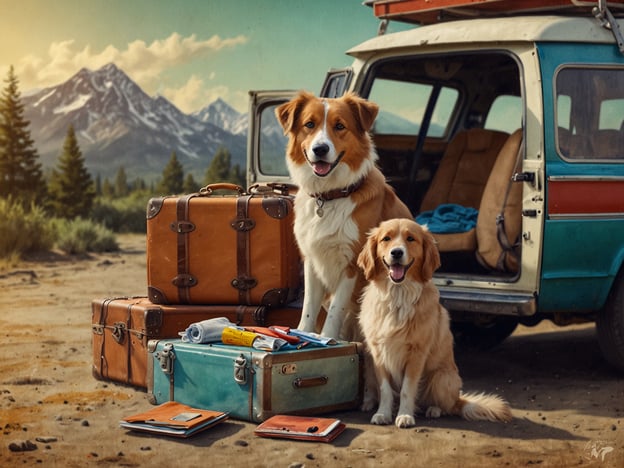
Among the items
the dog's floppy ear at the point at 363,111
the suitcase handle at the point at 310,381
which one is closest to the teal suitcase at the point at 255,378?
the suitcase handle at the point at 310,381

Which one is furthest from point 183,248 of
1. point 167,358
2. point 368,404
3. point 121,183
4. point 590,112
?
point 121,183

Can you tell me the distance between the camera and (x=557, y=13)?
7.05 m

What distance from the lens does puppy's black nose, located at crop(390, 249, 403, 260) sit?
5.33 m

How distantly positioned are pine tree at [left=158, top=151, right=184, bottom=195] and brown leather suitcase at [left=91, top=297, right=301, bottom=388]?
22077mm

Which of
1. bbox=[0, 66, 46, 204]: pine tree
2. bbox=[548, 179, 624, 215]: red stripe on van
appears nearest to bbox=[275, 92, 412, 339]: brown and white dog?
bbox=[548, 179, 624, 215]: red stripe on van

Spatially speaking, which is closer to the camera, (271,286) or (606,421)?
(606,421)

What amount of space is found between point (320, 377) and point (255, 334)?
1.54 ft

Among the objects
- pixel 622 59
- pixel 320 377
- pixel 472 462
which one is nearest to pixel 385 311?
pixel 320 377

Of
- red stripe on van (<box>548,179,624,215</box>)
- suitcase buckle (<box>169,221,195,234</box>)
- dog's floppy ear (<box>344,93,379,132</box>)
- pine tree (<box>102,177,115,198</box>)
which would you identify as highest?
dog's floppy ear (<box>344,93,379,132</box>)

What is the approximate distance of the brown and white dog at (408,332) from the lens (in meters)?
5.44

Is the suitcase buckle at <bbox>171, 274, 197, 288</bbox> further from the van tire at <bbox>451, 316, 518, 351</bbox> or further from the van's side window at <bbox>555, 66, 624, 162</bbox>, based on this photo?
the van tire at <bbox>451, 316, 518, 351</bbox>

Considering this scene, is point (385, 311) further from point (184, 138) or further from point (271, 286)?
point (184, 138)

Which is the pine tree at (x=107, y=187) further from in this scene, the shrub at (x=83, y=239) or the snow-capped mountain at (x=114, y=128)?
the shrub at (x=83, y=239)

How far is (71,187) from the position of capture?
76.3 ft
